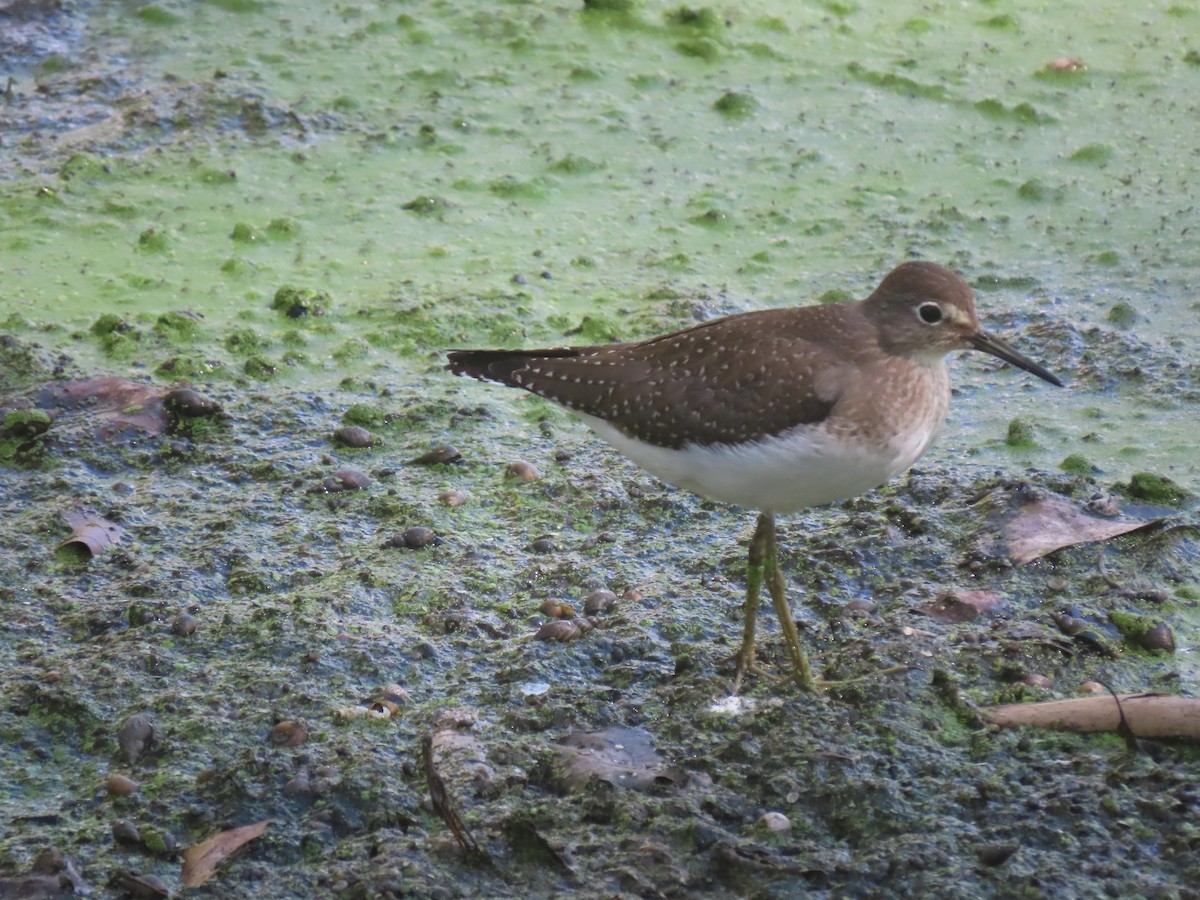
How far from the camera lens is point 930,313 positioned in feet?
13.8

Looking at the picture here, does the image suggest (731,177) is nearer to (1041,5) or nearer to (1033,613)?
(1041,5)

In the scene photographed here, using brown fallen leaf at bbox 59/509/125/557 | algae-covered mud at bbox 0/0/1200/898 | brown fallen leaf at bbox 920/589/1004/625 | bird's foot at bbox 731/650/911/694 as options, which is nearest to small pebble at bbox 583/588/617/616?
algae-covered mud at bbox 0/0/1200/898

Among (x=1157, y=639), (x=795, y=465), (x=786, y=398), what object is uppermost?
(x=786, y=398)

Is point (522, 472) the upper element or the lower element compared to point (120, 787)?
upper

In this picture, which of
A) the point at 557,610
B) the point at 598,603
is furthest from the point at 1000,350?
the point at 557,610

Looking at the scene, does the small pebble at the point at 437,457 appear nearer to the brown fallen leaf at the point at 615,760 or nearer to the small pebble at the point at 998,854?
the brown fallen leaf at the point at 615,760

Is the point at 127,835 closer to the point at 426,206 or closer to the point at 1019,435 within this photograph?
the point at 1019,435

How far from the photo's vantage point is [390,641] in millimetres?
4328

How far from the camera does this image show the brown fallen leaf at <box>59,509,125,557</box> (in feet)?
15.5

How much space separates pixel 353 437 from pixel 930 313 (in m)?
2.16

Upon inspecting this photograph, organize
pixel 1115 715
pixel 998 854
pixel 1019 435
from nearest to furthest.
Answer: pixel 998 854
pixel 1115 715
pixel 1019 435

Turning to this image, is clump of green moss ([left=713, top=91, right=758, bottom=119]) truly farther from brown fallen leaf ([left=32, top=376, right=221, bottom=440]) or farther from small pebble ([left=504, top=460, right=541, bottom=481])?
brown fallen leaf ([left=32, top=376, right=221, bottom=440])

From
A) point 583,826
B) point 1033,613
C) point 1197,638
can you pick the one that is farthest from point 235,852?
point 1197,638

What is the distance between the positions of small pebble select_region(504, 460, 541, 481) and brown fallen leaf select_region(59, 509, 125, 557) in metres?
1.29
